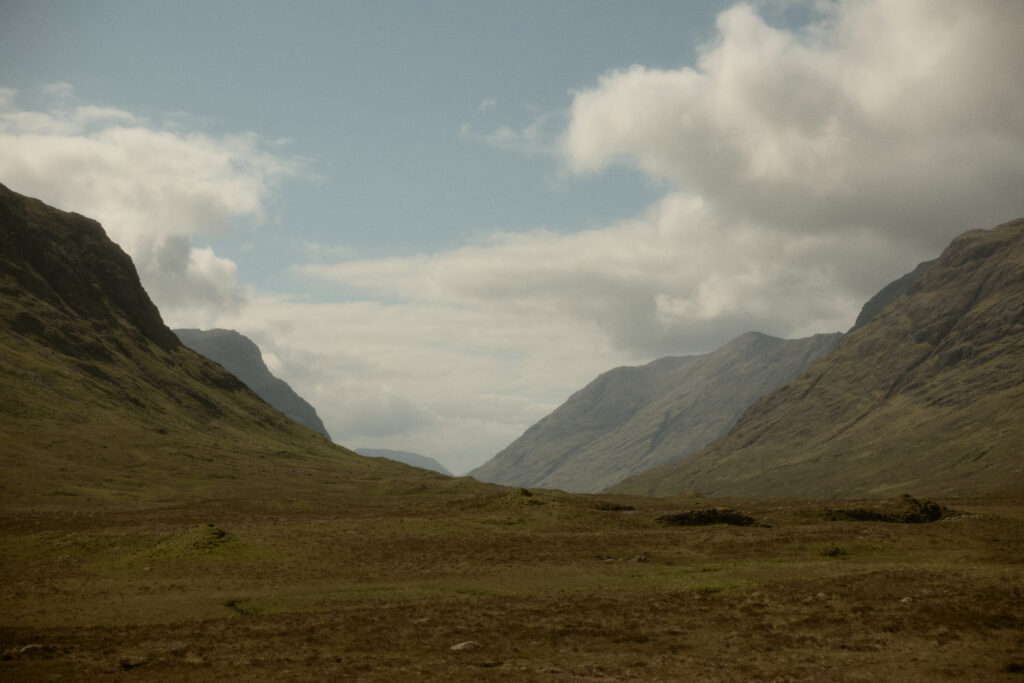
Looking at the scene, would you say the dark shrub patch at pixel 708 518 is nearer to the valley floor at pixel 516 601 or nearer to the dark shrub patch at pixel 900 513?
the valley floor at pixel 516 601

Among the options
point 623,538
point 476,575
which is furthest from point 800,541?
point 476,575

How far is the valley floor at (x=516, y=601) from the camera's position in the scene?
96.8 feet

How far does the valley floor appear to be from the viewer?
2950 cm

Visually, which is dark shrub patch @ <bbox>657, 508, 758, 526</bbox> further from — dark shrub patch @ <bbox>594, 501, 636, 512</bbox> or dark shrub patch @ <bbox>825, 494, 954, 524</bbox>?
dark shrub patch @ <bbox>825, 494, 954, 524</bbox>

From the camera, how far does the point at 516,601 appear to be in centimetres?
4262

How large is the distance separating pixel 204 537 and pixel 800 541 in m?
46.7

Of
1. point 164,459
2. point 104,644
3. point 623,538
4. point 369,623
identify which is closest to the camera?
point 104,644

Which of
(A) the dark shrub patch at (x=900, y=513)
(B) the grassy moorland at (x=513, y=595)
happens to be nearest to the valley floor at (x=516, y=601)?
(B) the grassy moorland at (x=513, y=595)

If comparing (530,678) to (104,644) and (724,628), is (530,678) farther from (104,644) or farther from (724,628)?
(104,644)

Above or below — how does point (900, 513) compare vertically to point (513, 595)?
above

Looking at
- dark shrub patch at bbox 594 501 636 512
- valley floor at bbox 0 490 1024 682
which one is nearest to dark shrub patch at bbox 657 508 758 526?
valley floor at bbox 0 490 1024 682

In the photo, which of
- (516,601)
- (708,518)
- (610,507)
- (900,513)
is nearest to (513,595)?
(516,601)

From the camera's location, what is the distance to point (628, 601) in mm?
41875

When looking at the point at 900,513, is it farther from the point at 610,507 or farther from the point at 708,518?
the point at 610,507
